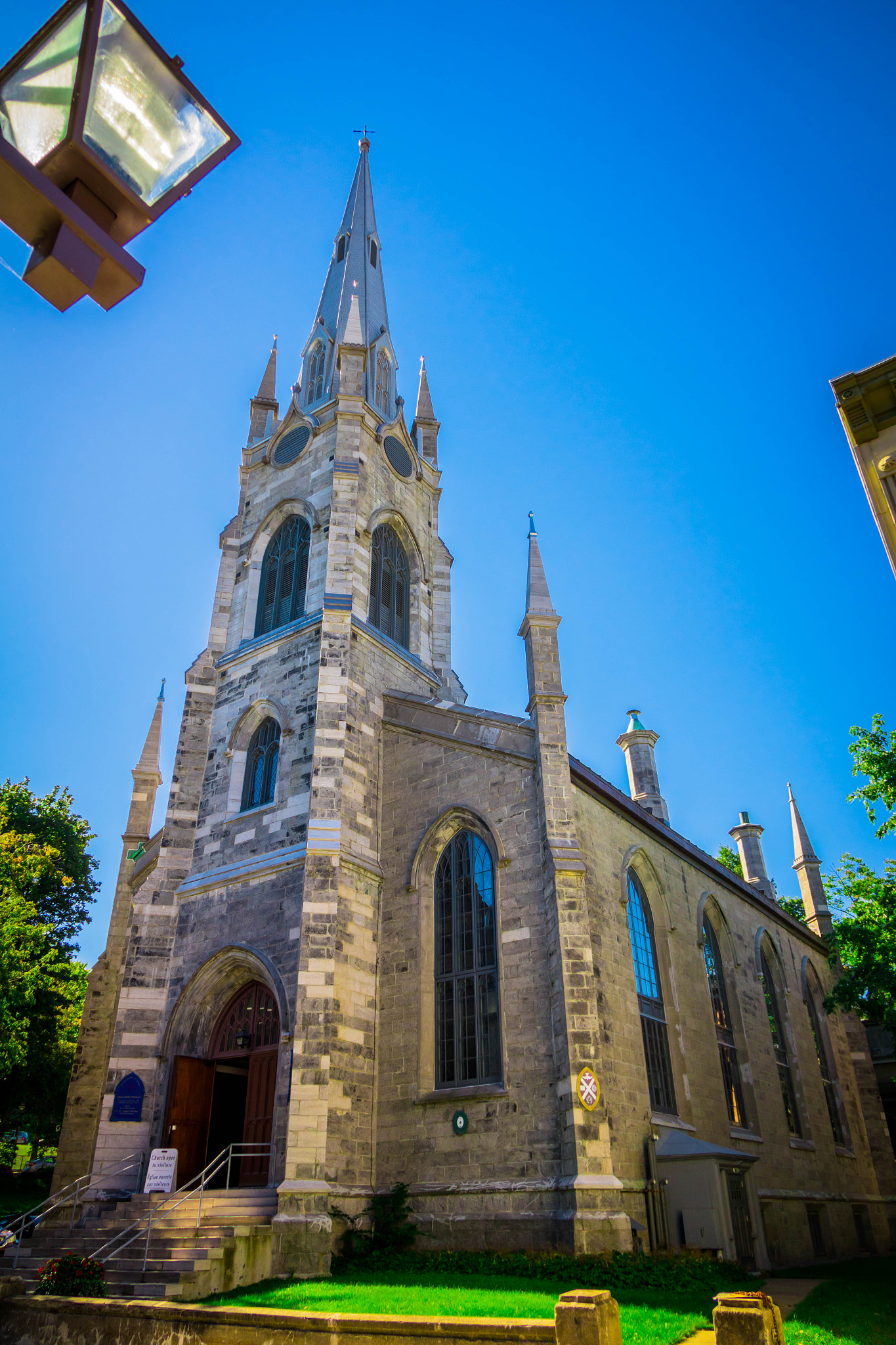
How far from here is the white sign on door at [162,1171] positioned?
1496 cm

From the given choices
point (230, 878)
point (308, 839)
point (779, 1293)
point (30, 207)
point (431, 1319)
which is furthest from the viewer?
point (230, 878)

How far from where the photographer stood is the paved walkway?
978 cm

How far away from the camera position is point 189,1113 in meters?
17.9

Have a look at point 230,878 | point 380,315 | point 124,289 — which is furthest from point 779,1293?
point 380,315

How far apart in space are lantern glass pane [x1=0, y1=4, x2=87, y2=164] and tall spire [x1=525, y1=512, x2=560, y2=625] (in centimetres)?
1662

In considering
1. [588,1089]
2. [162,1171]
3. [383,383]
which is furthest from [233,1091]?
[383,383]

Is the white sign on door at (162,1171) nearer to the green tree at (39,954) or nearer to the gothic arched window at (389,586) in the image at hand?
the green tree at (39,954)

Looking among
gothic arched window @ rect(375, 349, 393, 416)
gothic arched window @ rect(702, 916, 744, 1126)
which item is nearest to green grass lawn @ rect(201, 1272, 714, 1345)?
gothic arched window @ rect(702, 916, 744, 1126)

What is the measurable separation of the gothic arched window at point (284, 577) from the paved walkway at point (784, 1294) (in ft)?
55.4

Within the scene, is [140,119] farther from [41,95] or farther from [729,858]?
[729,858]

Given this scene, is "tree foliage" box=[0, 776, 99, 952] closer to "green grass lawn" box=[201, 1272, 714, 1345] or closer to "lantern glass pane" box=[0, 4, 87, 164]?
"green grass lawn" box=[201, 1272, 714, 1345]

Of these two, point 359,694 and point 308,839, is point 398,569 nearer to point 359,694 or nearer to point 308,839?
point 359,694

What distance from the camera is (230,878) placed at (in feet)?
62.2

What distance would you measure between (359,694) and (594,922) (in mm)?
7362
